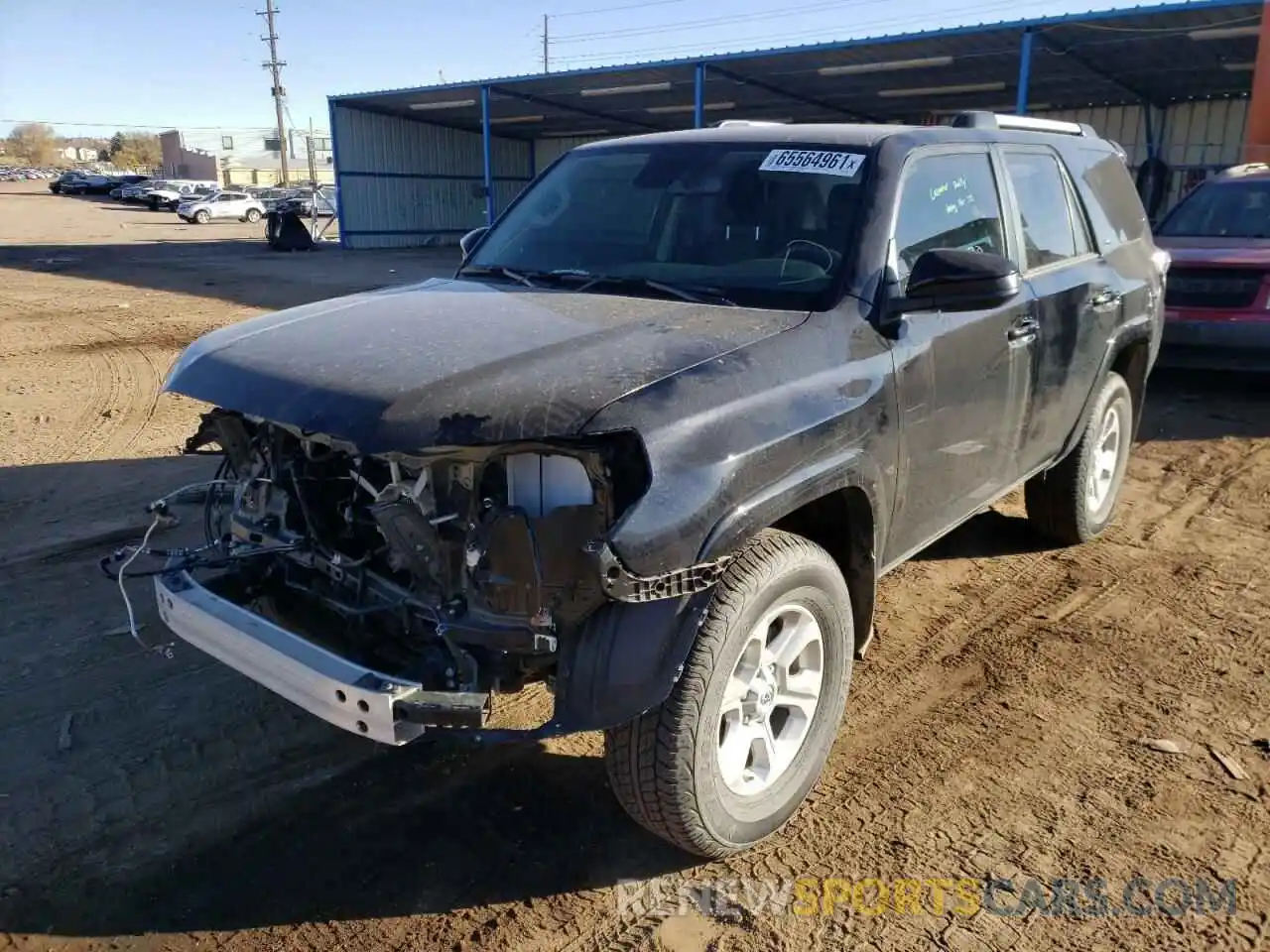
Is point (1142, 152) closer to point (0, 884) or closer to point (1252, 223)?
point (1252, 223)

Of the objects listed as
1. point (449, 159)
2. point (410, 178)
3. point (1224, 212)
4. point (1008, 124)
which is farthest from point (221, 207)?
point (1008, 124)

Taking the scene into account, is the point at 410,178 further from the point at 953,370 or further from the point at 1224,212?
the point at 953,370

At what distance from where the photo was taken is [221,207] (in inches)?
1752

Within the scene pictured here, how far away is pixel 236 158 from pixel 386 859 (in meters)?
108

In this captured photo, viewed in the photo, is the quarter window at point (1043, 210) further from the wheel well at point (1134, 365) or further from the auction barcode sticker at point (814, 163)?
the auction barcode sticker at point (814, 163)

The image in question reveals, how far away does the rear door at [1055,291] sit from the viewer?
4.15m

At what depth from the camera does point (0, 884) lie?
110 inches

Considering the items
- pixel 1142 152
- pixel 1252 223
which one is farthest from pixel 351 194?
pixel 1252 223

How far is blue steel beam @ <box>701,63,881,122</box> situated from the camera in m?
21.3

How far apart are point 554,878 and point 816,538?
1311mm

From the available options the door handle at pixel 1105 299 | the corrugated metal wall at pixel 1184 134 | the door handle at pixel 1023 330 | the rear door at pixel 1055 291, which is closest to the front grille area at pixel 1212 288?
the door handle at pixel 1105 299

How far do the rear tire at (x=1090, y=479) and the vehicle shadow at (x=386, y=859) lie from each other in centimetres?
297

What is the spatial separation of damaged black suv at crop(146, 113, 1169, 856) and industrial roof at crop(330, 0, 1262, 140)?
13.9 meters

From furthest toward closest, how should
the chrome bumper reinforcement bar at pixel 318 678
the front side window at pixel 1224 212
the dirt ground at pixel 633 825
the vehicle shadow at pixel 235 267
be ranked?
the vehicle shadow at pixel 235 267 < the front side window at pixel 1224 212 < the dirt ground at pixel 633 825 < the chrome bumper reinforcement bar at pixel 318 678
